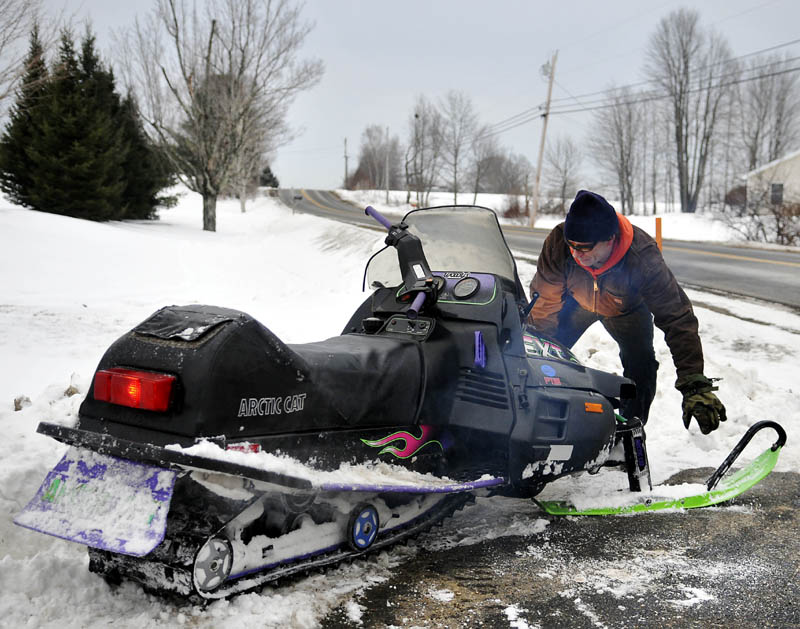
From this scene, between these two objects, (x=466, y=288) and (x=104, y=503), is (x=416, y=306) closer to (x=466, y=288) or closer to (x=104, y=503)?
(x=466, y=288)

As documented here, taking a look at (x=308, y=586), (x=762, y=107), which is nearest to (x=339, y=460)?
(x=308, y=586)

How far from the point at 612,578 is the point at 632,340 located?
1.77 m

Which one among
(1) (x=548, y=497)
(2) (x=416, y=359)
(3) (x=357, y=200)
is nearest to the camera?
(2) (x=416, y=359)

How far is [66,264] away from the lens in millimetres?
13016

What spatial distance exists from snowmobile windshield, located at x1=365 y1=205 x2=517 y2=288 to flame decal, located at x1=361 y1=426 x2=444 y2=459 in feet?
2.54

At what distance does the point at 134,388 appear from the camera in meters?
2.10

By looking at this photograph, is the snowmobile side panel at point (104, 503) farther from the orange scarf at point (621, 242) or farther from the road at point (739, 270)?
the road at point (739, 270)

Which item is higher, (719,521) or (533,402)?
(533,402)

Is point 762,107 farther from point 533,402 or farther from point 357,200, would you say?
point 533,402

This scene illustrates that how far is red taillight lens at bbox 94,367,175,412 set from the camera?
6.75 ft

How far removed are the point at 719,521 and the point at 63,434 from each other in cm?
282

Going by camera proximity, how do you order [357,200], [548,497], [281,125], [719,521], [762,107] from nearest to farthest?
[719,521] → [548,497] → [281,125] → [762,107] → [357,200]

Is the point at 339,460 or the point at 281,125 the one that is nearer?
the point at 339,460

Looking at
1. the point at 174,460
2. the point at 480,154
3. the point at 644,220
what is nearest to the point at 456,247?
the point at 174,460
